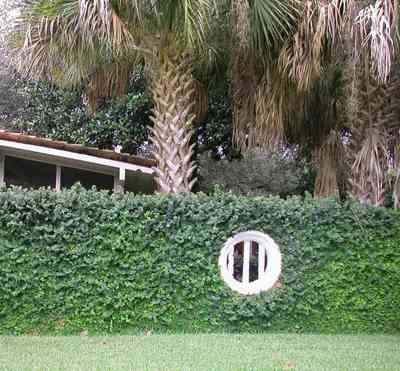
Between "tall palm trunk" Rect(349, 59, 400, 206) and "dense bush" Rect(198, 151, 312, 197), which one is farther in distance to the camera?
"dense bush" Rect(198, 151, 312, 197)

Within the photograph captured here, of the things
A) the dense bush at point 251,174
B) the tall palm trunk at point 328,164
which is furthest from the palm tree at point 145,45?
the dense bush at point 251,174

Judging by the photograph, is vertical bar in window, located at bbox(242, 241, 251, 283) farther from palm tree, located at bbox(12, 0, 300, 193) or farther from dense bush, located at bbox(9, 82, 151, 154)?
dense bush, located at bbox(9, 82, 151, 154)

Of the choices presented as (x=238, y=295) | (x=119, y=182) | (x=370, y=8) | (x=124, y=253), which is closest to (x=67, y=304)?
(x=124, y=253)

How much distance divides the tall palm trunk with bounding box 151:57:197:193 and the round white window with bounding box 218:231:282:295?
1233 mm

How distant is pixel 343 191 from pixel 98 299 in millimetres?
6765

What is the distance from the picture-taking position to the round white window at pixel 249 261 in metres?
8.57

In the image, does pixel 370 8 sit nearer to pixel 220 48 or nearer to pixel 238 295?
pixel 220 48

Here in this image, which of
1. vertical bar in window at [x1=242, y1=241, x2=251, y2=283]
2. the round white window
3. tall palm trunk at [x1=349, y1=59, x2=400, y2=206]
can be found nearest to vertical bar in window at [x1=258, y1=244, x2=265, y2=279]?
the round white window

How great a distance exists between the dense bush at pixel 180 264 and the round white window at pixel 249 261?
0.12 metres

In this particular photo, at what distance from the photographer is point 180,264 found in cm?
843

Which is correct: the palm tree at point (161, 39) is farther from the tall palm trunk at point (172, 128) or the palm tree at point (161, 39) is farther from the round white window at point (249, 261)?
the round white window at point (249, 261)

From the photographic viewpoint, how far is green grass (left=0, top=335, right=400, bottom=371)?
6031 millimetres

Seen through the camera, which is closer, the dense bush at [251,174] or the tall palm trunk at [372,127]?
the tall palm trunk at [372,127]

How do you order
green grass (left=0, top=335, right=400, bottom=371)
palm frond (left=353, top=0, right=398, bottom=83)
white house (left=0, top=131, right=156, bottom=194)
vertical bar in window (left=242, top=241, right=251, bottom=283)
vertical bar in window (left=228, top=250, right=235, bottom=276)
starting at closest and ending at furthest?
green grass (left=0, top=335, right=400, bottom=371), palm frond (left=353, top=0, right=398, bottom=83), vertical bar in window (left=228, top=250, right=235, bottom=276), vertical bar in window (left=242, top=241, right=251, bottom=283), white house (left=0, top=131, right=156, bottom=194)
